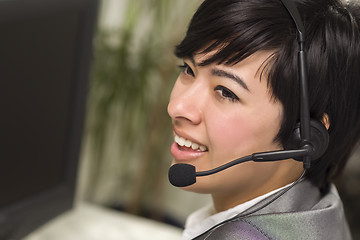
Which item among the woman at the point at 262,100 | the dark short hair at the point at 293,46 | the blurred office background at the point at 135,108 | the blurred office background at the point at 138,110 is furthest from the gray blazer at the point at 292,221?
the blurred office background at the point at 135,108

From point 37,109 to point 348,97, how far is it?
622mm

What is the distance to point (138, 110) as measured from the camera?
205cm

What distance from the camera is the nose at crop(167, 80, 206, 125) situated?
2.47ft

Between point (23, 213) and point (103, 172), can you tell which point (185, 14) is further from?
point (23, 213)

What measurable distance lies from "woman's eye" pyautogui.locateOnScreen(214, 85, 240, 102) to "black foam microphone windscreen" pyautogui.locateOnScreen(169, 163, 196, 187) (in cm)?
12

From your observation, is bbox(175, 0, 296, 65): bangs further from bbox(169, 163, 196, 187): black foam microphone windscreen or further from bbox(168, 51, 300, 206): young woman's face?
bbox(169, 163, 196, 187): black foam microphone windscreen

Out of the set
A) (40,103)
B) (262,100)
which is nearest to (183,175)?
(262,100)

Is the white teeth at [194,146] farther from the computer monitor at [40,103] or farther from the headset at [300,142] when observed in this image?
the computer monitor at [40,103]

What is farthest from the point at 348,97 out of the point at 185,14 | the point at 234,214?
the point at 185,14

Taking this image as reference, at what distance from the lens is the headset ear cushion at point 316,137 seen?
2.39ft

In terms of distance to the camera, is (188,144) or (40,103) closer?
(188,144)

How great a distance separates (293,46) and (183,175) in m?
0.25

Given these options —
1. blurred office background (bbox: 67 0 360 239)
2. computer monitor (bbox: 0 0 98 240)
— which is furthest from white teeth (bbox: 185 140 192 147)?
blurred office background (bbox: 67 0 360 239)

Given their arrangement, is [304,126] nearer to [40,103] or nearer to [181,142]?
[181,142]
